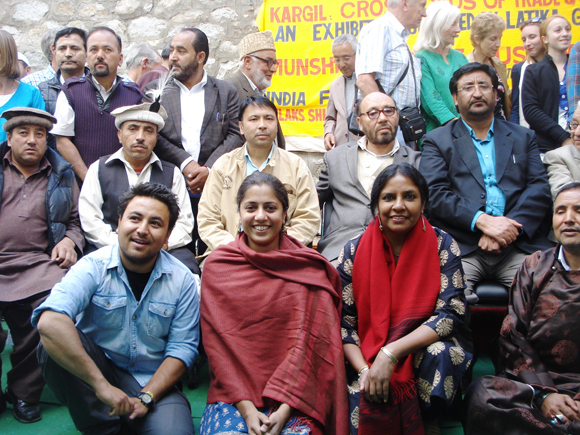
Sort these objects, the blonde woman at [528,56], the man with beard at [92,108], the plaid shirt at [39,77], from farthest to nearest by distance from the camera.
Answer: the plaid shirt at [39,77], the blonde woman at [528,56], the man with beard at [92,108]

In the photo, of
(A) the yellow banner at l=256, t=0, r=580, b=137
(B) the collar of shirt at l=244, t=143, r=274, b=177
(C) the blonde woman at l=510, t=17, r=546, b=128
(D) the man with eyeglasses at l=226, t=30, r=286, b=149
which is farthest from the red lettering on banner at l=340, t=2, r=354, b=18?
(B) the collar of shirt at l=244, t=143, r=274, b=177

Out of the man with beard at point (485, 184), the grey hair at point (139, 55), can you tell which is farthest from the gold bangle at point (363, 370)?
the grey hair at point (139, 55)

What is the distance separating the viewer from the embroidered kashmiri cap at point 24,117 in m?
3.36

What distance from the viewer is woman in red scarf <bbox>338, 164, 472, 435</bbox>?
7.97ft

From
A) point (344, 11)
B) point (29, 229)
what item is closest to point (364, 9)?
Answer: point (344, 11)

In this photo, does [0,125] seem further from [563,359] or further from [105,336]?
[563,359]

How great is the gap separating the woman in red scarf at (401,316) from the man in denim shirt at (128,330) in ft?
2.69

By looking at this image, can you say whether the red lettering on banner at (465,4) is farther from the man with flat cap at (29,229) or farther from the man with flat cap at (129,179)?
the man with flat cap at (29,229)

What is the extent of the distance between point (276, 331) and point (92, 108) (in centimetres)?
249

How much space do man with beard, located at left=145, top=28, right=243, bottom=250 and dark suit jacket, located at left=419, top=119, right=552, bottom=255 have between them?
5.24 ft

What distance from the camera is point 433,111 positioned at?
4.36 metres

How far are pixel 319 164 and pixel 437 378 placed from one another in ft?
12.8

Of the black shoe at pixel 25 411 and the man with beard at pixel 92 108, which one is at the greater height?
the man with beard at pixel 92 108

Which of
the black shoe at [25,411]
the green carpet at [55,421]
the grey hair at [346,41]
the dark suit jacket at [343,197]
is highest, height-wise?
the grey hair at [346,41]
